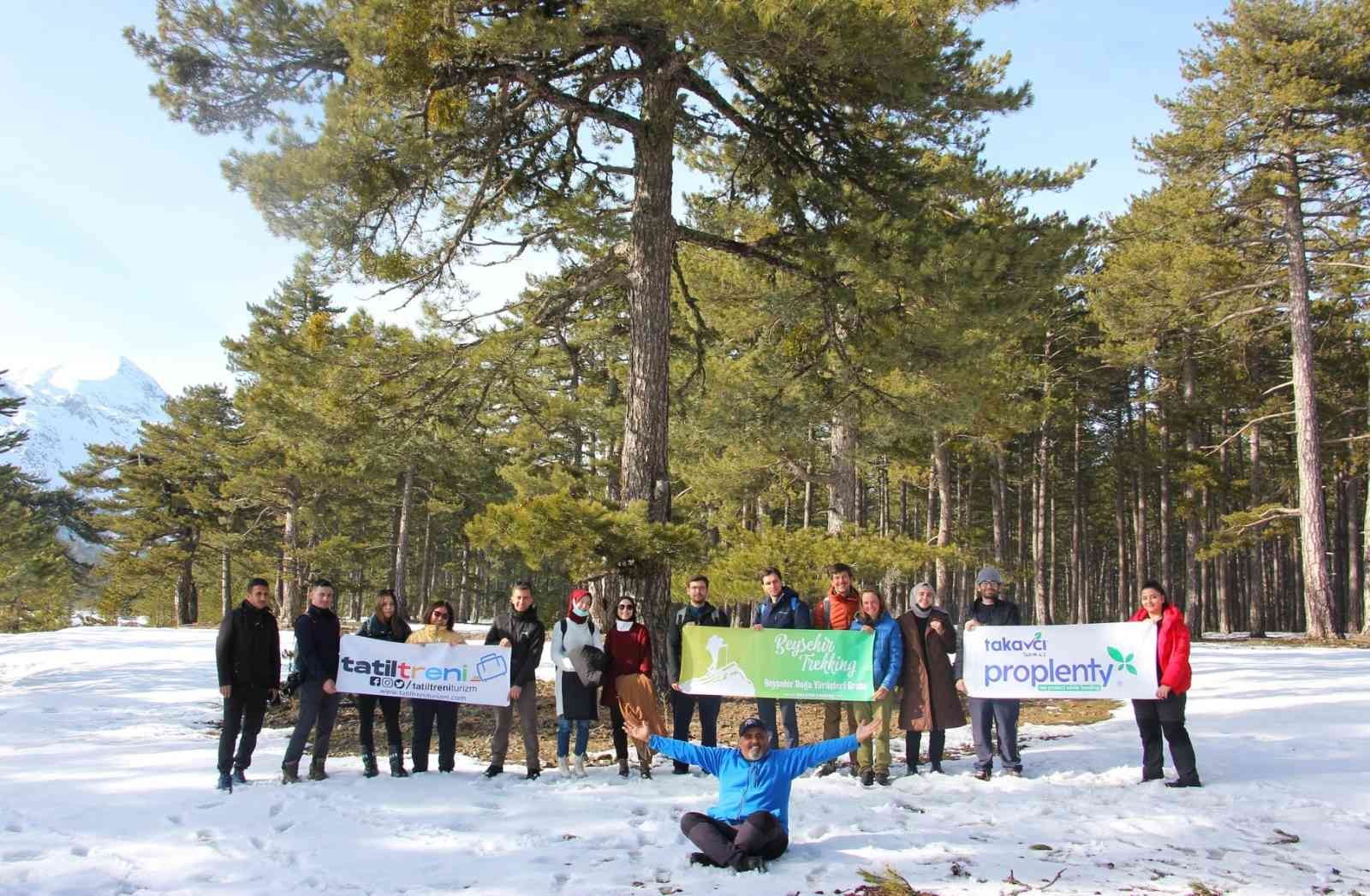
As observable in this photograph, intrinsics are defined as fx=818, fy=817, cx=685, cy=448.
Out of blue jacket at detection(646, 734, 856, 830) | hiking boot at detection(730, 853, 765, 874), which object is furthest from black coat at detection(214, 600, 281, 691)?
hiking boot at detection(730, 853, 765, 874)

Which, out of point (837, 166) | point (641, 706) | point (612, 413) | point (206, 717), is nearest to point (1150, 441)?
point (612, 413)

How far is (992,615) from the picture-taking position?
8.24 m

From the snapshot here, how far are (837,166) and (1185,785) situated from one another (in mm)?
8378

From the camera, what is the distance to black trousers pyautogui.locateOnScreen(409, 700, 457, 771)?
7902 millimetres

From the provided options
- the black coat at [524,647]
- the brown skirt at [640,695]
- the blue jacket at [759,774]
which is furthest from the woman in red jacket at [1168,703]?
the black coat at [524,647]

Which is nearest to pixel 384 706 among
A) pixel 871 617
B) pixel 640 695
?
pixel 640 695

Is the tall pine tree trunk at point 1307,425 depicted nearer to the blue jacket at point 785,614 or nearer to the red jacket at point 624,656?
the blue jacket at point 785,614

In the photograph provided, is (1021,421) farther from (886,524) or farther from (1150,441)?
(886,524)

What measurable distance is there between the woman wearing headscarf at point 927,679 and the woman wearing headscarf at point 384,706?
4.83 metres

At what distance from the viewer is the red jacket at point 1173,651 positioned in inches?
277

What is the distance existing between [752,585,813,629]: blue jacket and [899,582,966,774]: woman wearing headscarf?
965 mm

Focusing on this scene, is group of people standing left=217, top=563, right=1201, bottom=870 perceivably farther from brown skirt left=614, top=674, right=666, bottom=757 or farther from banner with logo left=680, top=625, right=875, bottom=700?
banner with logo left=680, top=625, right=875, bottom=700

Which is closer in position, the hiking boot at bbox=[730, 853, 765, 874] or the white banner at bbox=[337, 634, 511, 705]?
the hiking boot at bbox=[730, 853, 765, 874]

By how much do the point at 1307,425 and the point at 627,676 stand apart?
20245 mm
